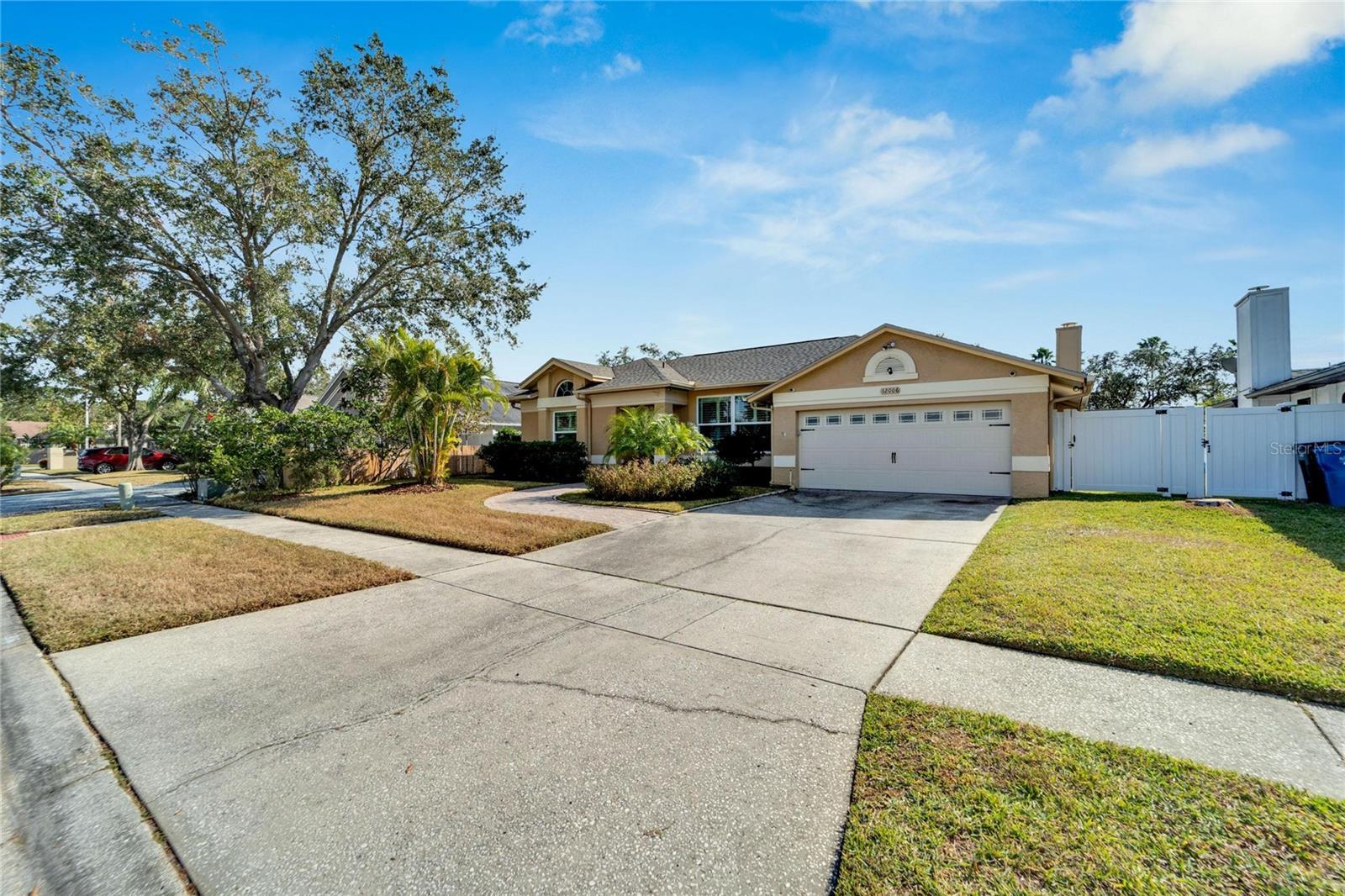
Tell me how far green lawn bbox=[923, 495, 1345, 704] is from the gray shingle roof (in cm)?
1060

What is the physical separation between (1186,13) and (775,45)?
5319mm

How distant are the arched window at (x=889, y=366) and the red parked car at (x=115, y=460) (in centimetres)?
3587

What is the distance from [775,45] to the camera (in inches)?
332

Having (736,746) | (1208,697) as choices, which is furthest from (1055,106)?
(736,746)

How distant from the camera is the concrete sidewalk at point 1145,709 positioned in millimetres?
2722

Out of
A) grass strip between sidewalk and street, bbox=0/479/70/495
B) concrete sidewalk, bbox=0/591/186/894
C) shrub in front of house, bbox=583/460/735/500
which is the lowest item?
concrete sidewalk, bbox=0/591/186/894

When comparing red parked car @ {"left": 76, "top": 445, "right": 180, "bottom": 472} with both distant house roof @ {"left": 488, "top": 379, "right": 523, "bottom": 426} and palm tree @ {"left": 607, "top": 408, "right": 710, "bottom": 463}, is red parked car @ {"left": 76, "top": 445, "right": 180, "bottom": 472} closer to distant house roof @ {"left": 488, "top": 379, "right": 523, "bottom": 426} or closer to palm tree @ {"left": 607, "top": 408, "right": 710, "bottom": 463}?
distant house roof @ {"left": 488, "top": 379, "right": 523, "bottom": 426}

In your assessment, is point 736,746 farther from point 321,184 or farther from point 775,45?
point 321,184

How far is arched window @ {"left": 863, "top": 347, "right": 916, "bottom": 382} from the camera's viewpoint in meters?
13.7

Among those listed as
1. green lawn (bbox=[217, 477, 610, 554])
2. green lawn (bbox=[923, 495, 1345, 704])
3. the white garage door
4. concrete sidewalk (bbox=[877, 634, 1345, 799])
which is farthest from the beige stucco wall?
concrete sidewalk (bbox=[877, 634, 1345, 799])

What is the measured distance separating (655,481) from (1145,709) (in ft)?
33.8

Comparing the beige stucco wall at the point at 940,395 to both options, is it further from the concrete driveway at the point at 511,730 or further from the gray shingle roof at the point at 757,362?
the concrete driveway at the point at 511,730

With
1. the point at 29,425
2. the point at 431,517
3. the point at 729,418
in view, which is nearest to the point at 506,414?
the point at 729,418

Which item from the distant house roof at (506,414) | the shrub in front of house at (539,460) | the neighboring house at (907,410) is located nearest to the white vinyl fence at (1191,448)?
the neighboring house at (907,410)
